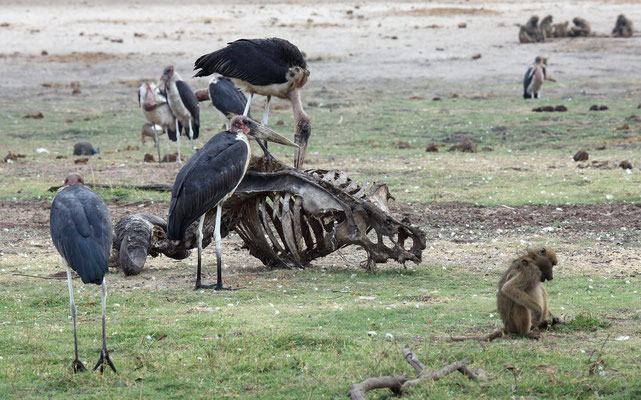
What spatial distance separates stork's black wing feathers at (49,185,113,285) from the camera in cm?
552

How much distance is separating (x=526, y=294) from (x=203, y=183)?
310cm

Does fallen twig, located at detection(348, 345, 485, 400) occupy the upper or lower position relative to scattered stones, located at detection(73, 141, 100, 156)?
upper

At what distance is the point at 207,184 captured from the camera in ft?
26.0

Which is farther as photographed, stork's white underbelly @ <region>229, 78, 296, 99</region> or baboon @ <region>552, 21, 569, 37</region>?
baboon @ <region>552, 21, 569, 37</region>

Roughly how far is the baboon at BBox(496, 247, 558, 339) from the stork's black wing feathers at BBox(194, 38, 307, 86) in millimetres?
6071

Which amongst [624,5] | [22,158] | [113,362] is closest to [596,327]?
[113,362]

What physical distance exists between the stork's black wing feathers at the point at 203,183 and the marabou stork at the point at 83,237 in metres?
2.01

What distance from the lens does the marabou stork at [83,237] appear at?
552 cm

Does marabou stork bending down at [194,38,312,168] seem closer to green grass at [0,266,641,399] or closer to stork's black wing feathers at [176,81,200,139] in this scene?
green grass at [0,266,641,399]

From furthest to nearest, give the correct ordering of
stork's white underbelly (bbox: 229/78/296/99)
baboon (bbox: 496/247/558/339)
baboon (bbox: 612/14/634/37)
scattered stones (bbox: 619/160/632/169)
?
baboon (bbox: 612/14/634/37) → scattered stones (bbox: 619/160/632/169) → stork's white underbelly (bbox: 229/78/296/99) → baboon (bbox: 496/247/558/339)

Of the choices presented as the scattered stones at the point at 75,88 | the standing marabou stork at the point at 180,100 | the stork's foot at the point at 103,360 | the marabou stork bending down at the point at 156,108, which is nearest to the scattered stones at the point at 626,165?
the standing marabou stork at the point at 180,100

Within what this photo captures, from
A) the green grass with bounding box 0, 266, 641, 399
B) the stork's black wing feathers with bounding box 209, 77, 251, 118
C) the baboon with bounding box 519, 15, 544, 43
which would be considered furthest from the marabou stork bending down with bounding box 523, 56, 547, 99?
the green grass with bounding box 0, 266, 641, 399

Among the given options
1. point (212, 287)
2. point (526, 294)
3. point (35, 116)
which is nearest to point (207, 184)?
point (212, 287)

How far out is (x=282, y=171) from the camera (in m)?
8.53
